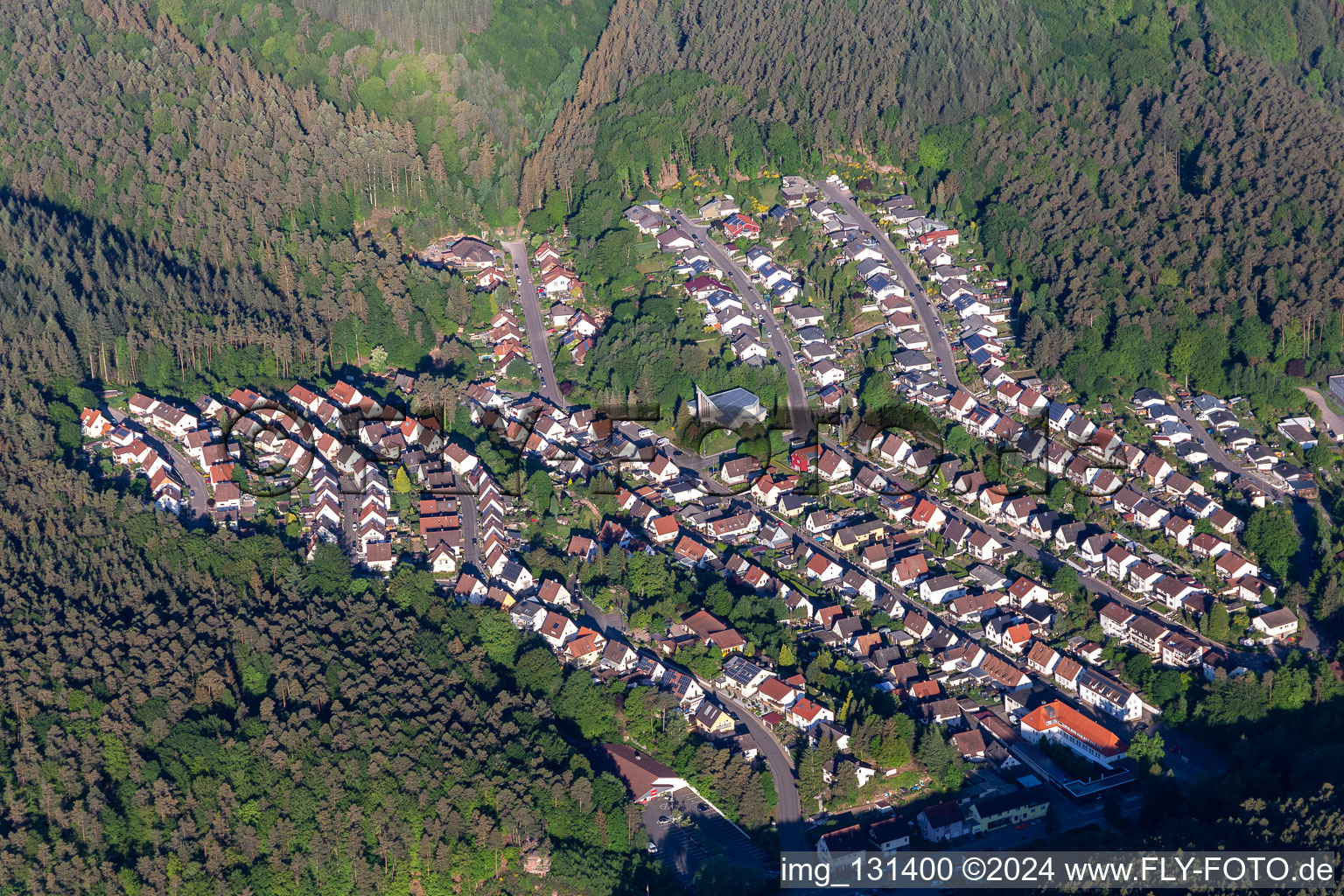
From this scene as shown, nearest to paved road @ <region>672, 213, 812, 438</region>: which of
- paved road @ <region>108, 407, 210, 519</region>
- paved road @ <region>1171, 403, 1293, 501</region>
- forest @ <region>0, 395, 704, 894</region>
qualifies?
paved road @ <region>1171, 403, 1293, 501</region>

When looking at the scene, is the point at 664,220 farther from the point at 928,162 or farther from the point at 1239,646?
the point at 1239,646

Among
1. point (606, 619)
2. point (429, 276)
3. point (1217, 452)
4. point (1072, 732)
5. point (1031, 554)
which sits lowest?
point (606, 619)

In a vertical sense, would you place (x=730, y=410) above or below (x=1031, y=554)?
below

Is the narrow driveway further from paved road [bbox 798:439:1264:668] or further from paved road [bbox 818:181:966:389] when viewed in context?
paved road [bbox 818:181:966:389]

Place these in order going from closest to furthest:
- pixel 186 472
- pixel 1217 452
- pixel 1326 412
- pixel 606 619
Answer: pixel 606 619
pixel 186 472
pixel 1217 452
pixel 1326 412

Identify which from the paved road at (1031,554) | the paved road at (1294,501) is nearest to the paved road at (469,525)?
the paved road at (1031,554)

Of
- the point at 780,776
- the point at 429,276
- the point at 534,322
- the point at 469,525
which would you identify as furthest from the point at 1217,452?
the point at 429,276

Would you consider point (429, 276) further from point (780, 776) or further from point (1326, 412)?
point (1326, 412)
